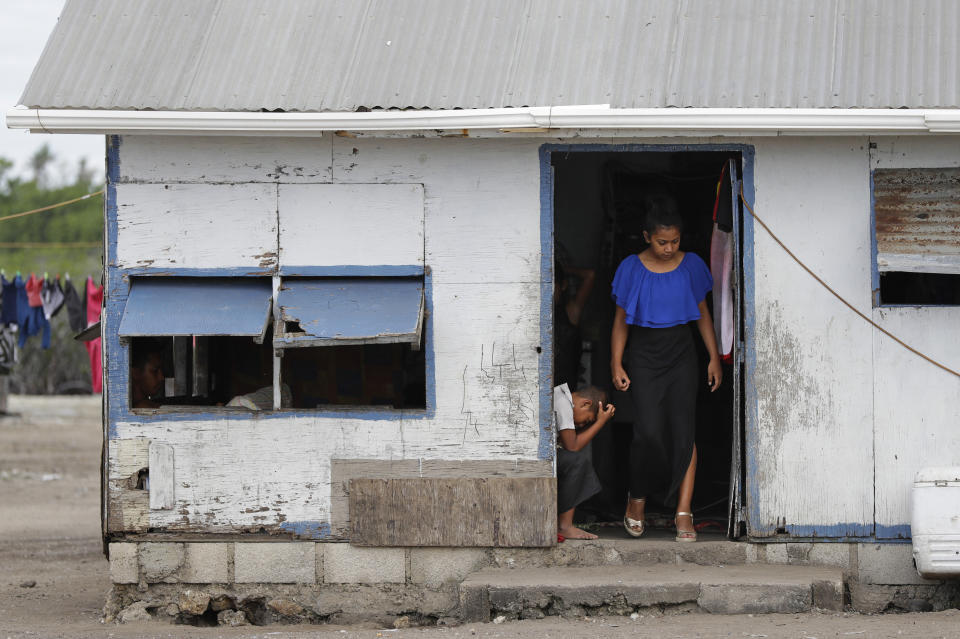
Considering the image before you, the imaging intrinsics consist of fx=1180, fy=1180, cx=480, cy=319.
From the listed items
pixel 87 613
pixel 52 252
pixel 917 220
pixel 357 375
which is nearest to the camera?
pixel 917 220

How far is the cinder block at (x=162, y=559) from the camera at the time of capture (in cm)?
681

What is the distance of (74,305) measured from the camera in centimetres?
1495

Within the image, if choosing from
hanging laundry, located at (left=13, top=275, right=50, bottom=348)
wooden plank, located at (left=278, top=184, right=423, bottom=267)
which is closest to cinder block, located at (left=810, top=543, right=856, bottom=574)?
wooden plank, located at (left=278, top=184, right=423, bottom=267)

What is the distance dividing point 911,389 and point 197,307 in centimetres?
399

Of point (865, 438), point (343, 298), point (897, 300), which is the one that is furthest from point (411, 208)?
point (897, 300)

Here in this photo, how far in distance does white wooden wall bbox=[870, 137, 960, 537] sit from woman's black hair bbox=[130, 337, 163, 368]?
4.33 meters

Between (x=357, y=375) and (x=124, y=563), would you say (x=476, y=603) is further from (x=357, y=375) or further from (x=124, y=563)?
(x=357, y=375)

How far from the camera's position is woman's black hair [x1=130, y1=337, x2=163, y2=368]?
7266 millimetres

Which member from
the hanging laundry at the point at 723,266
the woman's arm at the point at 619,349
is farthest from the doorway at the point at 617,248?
the hanging laundry at the point at 723,266

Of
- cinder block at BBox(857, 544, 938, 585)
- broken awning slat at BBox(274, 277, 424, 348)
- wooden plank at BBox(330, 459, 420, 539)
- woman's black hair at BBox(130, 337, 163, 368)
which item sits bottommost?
cinder block at BBox(857, 544, 938, 585)

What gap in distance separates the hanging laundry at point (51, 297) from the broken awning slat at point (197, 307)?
849 centimetres

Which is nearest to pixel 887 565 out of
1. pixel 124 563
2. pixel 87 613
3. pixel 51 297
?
pixel 124 563

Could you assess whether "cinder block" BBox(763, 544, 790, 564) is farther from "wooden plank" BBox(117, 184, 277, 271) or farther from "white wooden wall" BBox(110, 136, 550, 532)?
"wooden plank" BBox(117, 184, 277, 271)

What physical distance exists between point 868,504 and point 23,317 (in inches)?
442
